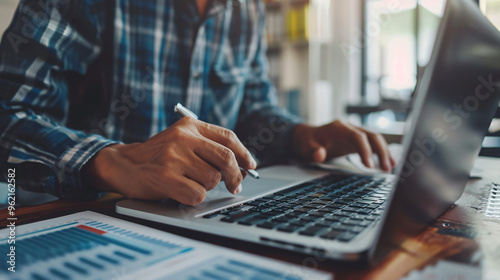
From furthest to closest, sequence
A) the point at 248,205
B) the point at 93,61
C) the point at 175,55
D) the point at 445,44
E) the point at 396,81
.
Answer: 1. the point at 396,81
2. the point at 175,55
3. the point at 93,61
4. the point at 248,205
5. the point at 445,44

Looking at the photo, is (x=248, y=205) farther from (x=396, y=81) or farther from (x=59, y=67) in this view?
(x=396, y=81)

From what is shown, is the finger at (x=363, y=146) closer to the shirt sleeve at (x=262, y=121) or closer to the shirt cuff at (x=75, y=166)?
the shirt sleeve at (x=262, y=121)

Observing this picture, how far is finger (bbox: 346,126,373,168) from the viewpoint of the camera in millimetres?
721

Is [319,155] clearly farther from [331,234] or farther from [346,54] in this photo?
[346,54]

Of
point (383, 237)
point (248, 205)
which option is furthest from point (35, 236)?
point (383, 237)

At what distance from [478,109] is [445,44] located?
0.62 feet

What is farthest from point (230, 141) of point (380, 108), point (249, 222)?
point (380, 108)

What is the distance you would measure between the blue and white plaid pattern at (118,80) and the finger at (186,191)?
0.16 meters

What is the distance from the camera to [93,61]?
82cm

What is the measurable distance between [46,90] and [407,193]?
0.62 meters

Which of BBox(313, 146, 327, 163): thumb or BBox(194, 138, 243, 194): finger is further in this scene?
BBox(313, 146, 327, 163): thumb

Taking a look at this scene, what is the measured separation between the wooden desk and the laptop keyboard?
3 cm

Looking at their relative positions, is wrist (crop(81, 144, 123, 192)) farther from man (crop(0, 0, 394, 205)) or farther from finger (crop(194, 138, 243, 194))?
finger (crop(194, 138, 243, 194))

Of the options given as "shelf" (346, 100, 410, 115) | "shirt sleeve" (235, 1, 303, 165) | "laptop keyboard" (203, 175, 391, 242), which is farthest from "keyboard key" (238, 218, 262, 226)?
"shelf" (346, 100, 410, 115)
